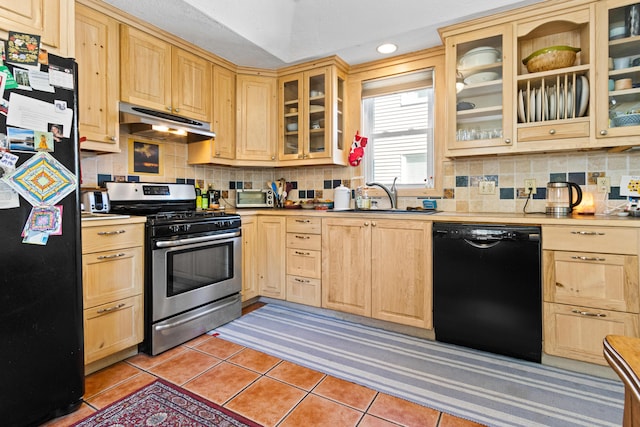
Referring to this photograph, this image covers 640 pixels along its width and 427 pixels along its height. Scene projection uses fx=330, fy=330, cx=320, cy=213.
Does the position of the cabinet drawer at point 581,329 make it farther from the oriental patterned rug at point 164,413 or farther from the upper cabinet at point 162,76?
the upper cabinet at point 162,76

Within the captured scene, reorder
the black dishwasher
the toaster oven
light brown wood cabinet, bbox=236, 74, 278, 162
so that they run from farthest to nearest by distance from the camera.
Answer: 1. the toaster oven
2. light brown wood cabinet, bbox=236, 74, 278, 162
3. the black dishwasher

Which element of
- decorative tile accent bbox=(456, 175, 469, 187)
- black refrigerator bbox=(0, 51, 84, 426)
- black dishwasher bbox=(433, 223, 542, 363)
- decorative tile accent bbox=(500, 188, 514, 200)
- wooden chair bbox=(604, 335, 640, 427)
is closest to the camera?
wooden chair bbox=(604, 335, 640, 427)

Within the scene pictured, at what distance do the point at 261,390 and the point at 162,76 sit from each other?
Answer: 2.37 meters

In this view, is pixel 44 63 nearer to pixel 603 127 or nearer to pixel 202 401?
pixel 202 401

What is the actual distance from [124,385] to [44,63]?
164 centimetres

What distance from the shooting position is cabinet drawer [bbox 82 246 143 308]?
183cm

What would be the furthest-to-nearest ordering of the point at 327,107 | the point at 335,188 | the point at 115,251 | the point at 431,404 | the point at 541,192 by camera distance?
the point at 335,188 < the point at 327,107 < the point at 541,192 < the point at 115,251 < the point at 431,404

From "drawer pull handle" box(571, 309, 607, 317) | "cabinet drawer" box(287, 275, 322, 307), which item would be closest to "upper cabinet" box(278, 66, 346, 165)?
"cabinet drawer" box(287, 275, 322, 307)

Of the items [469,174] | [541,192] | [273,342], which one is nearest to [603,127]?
[541,192]

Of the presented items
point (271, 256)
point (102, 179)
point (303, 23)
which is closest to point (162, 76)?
point (102, 179)

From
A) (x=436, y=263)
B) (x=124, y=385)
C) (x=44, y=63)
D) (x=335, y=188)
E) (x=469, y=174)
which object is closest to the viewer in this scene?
(x=44, y=63)

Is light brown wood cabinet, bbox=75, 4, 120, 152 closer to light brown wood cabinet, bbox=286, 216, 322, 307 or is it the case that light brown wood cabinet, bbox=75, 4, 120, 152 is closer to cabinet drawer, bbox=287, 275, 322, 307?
light brown wood cabinet, bbox=286, 216, 322, 307

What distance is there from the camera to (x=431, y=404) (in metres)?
1.66

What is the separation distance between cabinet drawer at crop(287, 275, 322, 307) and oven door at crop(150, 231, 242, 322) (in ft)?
1.53
